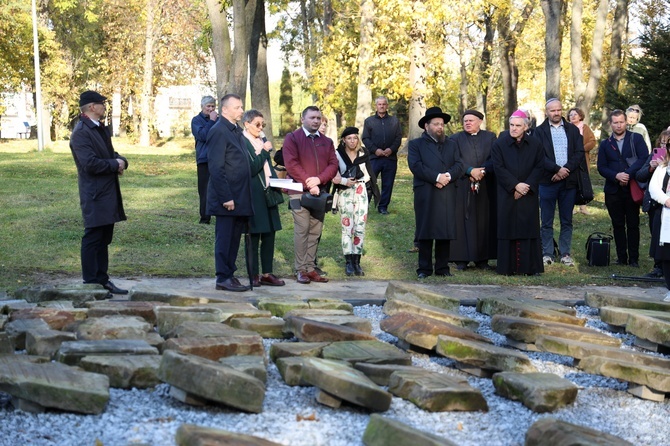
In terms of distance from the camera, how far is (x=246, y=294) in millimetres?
10211

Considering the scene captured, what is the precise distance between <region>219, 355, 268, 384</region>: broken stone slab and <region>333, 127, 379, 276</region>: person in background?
5.57 meters

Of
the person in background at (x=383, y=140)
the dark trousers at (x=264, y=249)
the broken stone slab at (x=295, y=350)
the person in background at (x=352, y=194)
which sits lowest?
the broken stone slab at (x=295, y=350)

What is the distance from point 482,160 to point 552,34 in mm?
8561

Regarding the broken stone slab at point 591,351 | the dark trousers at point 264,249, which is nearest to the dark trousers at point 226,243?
the dark trousers at point 264,249

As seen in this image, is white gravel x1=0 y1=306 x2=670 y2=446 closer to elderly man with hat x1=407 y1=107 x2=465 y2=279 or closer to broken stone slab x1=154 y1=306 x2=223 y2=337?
broken stone slab x1=154 y1=306 x2=223 y2=337

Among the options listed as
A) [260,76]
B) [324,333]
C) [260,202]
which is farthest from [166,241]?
[260,76]

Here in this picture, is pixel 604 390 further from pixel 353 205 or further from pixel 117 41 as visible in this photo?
pixel 117 41

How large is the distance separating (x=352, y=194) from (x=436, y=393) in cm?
633

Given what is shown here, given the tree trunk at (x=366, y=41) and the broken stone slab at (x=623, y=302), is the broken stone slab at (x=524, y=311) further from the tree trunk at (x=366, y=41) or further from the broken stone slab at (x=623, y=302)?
the tree trunk at (x=366, y=41)

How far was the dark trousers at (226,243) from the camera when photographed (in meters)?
10.4

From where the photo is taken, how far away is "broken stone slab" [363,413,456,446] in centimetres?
497

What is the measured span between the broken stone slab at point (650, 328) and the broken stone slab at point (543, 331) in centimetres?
32

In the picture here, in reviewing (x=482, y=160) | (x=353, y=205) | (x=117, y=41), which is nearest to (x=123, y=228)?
(x=353, y=205)

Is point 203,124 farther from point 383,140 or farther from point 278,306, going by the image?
point 278,306
